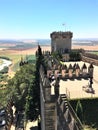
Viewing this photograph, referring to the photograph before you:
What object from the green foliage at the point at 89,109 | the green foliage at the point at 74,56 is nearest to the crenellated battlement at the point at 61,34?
the green foliage at the point at 74,56

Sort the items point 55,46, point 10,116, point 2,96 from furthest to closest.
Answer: point 55,46 < point 2,96 < point 10,116

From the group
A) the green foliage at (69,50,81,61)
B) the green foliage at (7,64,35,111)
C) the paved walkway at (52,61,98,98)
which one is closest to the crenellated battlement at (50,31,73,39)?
the green foliage at (69,50,81,61)

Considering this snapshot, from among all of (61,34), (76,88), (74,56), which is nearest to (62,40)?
(61,34)

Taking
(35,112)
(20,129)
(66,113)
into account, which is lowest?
(20,129)

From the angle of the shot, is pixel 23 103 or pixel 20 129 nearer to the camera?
pixel 20 129

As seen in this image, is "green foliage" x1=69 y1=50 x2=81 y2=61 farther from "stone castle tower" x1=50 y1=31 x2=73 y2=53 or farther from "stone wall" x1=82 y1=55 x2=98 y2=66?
"stone castle tower" x1=50 y1=31 x2=73 y2=53

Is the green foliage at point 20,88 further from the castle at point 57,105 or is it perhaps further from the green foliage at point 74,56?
the green foliage at point 74,56

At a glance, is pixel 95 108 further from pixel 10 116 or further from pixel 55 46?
pixel 55 46

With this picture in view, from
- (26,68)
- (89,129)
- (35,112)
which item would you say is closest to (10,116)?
(35,112)

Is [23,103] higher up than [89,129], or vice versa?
[89,129]

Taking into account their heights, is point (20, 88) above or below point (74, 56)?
below

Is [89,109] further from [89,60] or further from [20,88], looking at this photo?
[89,60]
